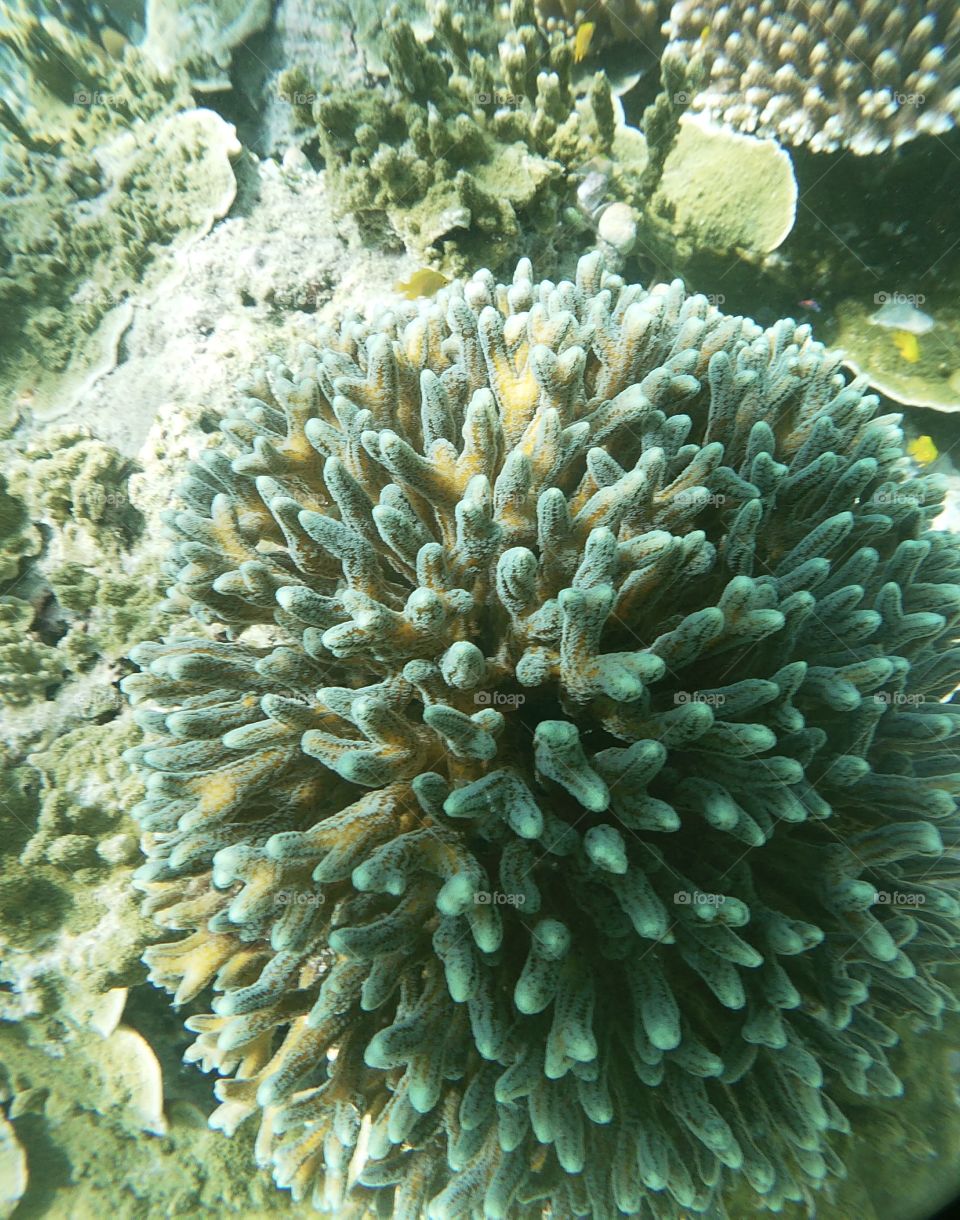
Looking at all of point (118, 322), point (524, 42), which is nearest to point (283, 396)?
point (118, 322)

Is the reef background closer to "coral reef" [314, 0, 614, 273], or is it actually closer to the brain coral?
"coral reef" [314, 0, 614, 273]

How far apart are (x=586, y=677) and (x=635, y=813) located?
39 centimetres

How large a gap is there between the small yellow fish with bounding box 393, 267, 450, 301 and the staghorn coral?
2.80 meters

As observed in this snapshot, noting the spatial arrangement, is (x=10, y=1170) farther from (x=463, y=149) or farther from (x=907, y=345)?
(x=907, y=345)

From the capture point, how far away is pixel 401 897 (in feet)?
6.24

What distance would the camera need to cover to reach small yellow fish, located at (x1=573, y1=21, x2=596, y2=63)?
15.3 feet

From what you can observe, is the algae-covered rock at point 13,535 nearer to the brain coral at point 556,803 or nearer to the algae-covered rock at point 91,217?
the algae-covered rock at point 91,217

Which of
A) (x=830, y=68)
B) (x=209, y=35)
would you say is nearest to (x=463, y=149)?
(x=830, y=68)

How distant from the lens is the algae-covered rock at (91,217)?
426 cm

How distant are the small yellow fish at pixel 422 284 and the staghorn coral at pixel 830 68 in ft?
9.18

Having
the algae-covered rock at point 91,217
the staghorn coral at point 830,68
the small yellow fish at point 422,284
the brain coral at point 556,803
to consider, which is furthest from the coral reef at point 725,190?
the algae-covered rock at point 91,217

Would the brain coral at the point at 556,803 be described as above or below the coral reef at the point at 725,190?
below

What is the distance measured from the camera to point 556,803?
1.92 meters

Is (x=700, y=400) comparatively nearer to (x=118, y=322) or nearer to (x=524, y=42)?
(x=524, y=42)
